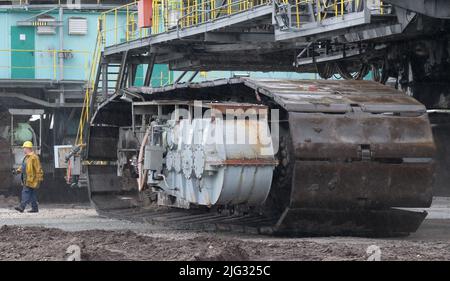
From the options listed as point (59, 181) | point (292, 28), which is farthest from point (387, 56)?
point (59, 181)

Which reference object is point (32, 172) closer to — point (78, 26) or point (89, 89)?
point (89, 89)

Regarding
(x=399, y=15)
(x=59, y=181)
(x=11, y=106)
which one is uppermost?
(x=399, y=15)

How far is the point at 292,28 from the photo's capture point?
16516 mm

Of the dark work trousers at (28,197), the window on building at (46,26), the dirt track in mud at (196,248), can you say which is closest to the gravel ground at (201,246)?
the dirt track in mud at (196,248)

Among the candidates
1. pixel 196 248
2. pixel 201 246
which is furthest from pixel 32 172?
pixel 196 248

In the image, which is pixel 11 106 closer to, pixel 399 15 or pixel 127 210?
pixel 127 210

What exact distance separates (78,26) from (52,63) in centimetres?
127

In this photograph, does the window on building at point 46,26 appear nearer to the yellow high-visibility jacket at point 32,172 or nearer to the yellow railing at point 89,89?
the yellow railing at point 89,89

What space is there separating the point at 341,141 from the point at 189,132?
253cm

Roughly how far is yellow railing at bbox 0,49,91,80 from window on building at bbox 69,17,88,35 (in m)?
0.55

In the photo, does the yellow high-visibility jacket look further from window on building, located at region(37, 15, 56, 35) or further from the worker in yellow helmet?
window on building, located at region(37, 15, 56, 35)

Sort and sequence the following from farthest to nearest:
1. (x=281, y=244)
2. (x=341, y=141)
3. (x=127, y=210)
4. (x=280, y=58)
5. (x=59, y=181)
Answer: (x=59, y=181)
(x=280, y=58)
(x=127, y=210)
(x=341, y=141)
(x=281, y=244)
